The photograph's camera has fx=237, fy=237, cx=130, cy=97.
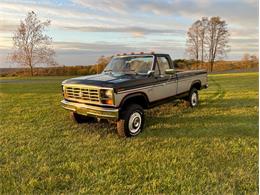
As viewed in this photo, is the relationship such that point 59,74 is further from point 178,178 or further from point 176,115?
point 178,178

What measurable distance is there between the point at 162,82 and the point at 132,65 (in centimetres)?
95

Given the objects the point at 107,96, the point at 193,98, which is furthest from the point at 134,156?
the point at 193,98

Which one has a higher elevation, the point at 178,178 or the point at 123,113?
the point at 123,113

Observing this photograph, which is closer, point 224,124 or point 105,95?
point 105,95

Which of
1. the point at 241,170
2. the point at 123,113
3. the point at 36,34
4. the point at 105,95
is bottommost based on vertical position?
the point at 241,170

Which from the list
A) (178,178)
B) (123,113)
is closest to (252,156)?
(178,178)

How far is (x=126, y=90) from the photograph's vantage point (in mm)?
5273

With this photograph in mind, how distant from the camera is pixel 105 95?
514 centimetres

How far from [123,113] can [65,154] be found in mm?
1556

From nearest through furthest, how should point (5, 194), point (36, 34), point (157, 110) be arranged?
point (5, 194), point (157, 110), point (36, 34)

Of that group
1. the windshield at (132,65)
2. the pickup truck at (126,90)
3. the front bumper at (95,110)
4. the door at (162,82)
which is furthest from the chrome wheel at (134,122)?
the windshield at (132,65)

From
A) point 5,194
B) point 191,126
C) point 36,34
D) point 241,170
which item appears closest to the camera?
point 5,194

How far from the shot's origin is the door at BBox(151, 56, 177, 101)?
624 centimetres

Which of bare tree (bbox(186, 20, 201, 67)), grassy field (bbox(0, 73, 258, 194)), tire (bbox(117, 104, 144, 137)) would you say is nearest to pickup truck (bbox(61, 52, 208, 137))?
tire (bbox(117, 104, 144, 137))
